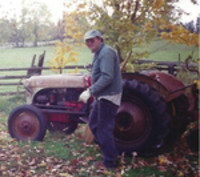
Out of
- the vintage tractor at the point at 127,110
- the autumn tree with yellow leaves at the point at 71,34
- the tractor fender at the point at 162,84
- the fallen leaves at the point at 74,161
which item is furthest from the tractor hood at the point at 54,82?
the autumn tree with yellow leaves at the point at 71,34

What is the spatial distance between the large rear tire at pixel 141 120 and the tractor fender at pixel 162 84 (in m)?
0.18

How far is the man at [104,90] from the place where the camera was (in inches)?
154

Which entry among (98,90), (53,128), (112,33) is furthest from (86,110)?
(112,33)

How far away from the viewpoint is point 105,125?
418cm

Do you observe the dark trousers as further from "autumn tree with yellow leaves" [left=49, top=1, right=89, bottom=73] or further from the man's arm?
"autumn tree with yellow leaves" [left=49, top=1, right=89, bottom=73]

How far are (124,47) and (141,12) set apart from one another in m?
0.94

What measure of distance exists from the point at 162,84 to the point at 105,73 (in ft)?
4.29

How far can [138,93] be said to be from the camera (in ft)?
15.0

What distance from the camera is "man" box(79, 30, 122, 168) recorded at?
3916 mm

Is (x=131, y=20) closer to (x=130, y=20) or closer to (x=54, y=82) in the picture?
(x=130, y=20)

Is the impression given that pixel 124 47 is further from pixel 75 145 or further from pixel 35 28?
pixel 35 28

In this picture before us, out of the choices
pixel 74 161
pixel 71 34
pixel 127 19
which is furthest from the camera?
pixel 71 34

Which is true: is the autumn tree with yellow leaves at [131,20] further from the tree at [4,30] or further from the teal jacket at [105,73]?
the teal jacket at [105,73]

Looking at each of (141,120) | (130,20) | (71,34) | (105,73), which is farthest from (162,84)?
(71,34)
